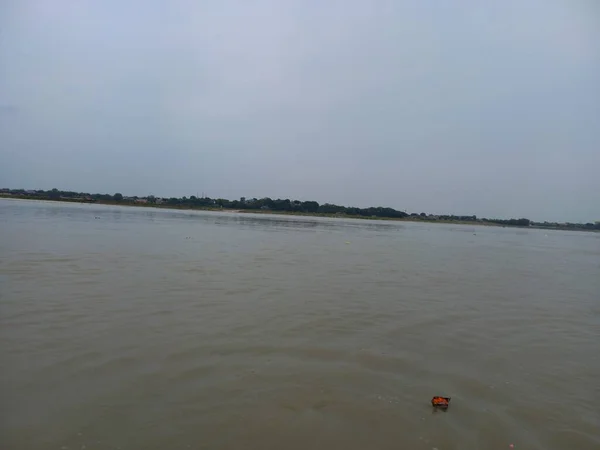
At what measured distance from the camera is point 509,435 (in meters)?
4.31

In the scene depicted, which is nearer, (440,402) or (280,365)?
(440,402)

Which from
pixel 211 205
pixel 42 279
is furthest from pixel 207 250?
pixel 211 205

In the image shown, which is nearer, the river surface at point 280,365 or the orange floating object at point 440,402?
the river surface at point 280,365

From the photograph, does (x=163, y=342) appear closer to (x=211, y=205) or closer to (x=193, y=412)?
(x=193, y=412)

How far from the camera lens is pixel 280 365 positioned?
5.76 m

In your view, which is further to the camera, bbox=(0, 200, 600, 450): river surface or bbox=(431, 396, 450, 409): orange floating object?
bbox=(431, 396, 450, 409): orange floating object

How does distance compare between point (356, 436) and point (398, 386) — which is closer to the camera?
point (356, 436)

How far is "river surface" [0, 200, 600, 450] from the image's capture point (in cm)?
411

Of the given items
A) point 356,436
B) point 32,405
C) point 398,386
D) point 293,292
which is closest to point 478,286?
point 293,292

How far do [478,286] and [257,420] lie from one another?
12.0m

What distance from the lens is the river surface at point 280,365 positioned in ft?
13.5

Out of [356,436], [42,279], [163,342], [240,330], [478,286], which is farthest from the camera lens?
[478,286]

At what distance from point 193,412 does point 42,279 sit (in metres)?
8.44

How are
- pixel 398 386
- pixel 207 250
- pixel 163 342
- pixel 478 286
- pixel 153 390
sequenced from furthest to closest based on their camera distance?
pixel 207 250
pixel 478 286
pixel 163 342
pixel 398 386
pixel 153 390
